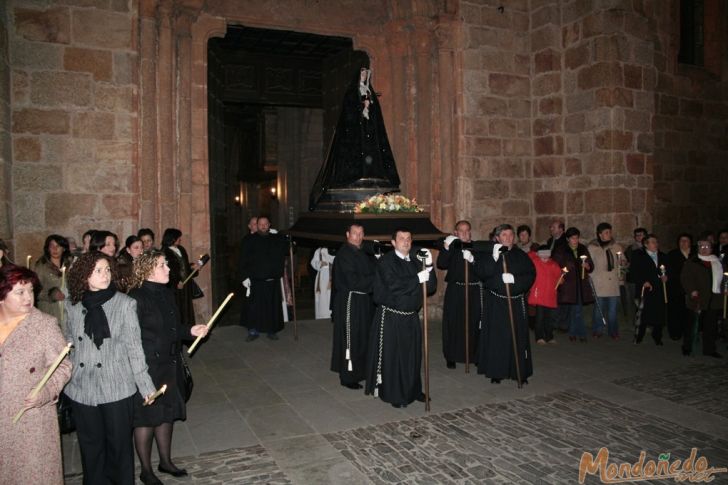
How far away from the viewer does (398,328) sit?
561 cm

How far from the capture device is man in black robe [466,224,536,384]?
6164 mm

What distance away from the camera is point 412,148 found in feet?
34.3

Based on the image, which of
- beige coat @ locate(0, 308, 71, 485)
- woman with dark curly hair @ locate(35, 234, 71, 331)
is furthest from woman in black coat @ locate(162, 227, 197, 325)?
beige coat @ locate(0, 308, 71, 485)

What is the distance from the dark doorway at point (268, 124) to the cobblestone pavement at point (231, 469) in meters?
5.75

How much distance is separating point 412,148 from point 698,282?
5.12 metres

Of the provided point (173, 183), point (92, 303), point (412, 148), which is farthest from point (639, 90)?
point (92, 303)

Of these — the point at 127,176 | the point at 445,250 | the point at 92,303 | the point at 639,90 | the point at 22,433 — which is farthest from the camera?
the point at 639,90

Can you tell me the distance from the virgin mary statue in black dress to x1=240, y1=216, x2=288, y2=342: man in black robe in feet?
4.28

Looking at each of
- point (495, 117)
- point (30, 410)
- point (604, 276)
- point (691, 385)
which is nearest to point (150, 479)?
point (30, 410)

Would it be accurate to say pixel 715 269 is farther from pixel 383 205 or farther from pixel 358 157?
pixel 358 157

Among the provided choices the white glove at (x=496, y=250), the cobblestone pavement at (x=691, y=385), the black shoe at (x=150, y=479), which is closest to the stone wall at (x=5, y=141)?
the black shoe at (x=150, y=479)

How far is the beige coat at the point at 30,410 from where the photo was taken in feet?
9.51

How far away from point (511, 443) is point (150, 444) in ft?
8.85

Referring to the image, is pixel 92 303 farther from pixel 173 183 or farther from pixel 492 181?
pixel 492 181
